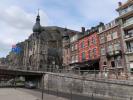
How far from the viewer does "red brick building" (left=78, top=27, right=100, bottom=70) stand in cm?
4450

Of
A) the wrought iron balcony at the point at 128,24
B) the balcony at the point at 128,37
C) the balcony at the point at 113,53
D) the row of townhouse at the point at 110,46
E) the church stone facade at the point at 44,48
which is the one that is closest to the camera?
the balcony at the point at 128,37

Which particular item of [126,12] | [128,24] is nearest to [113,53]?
[128,24]

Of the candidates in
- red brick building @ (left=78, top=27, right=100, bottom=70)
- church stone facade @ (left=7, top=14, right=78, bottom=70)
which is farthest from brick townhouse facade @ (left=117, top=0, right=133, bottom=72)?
church stone facade @ (left=7, top=14, right=78, bottom=70)

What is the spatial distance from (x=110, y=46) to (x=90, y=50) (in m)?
7.38

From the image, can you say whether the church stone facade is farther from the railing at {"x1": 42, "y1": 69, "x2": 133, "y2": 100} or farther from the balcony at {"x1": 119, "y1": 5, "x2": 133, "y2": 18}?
the balcony at {"x1": 119, "y1": 5, "x2": 133, "y2": 18}

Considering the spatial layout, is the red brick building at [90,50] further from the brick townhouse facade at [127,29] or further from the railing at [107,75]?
the railing at [107,75]

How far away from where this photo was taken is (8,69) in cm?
5434

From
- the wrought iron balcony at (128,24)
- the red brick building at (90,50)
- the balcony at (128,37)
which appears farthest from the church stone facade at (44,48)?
the balcony at (128,37)

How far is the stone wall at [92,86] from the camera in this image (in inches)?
1049

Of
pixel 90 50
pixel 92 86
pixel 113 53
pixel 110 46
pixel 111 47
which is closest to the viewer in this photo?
pixel 92 86

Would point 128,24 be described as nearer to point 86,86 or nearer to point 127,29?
point 127,29

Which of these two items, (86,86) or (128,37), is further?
(128,37)

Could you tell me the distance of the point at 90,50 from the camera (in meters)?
46.8

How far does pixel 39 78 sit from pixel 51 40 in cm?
3399
